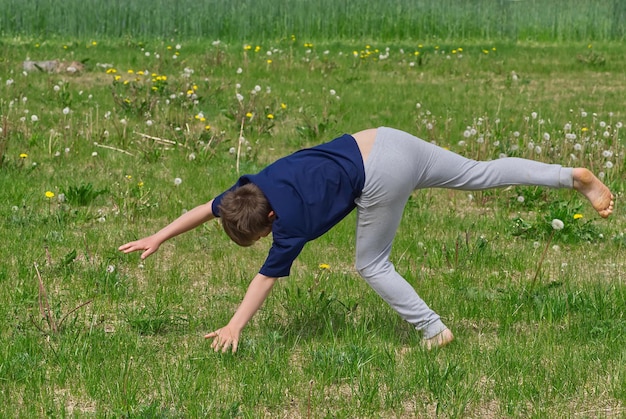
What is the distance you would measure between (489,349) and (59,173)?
4.61 m

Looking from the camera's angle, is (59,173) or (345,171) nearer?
(345,171)

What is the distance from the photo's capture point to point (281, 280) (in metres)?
5.82

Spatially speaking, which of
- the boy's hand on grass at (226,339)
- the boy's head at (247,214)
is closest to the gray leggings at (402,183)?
the boy's head at (247,214)

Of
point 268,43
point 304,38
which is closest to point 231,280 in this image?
point 268,43

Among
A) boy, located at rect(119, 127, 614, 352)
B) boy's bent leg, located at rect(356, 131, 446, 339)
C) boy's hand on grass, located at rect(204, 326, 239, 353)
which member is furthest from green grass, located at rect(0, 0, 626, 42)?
boy's hand on grass, located at rect(204, 326, 239, 353)

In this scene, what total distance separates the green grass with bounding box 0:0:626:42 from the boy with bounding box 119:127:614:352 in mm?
13419

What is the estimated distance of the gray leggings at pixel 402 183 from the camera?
450 cm

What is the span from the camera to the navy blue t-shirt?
168 inches

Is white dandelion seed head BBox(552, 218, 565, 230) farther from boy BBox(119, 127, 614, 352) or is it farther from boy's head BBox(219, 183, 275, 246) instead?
boy's head BBox(219, 183, 275, 246)

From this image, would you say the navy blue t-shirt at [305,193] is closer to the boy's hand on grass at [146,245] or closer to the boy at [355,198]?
the boy at [355,198]

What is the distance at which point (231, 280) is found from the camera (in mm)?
5793

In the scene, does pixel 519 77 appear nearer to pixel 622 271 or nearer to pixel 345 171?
pixel 622 271

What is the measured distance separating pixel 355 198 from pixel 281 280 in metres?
1.42

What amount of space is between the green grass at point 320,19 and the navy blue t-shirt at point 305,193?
13.5 meters
